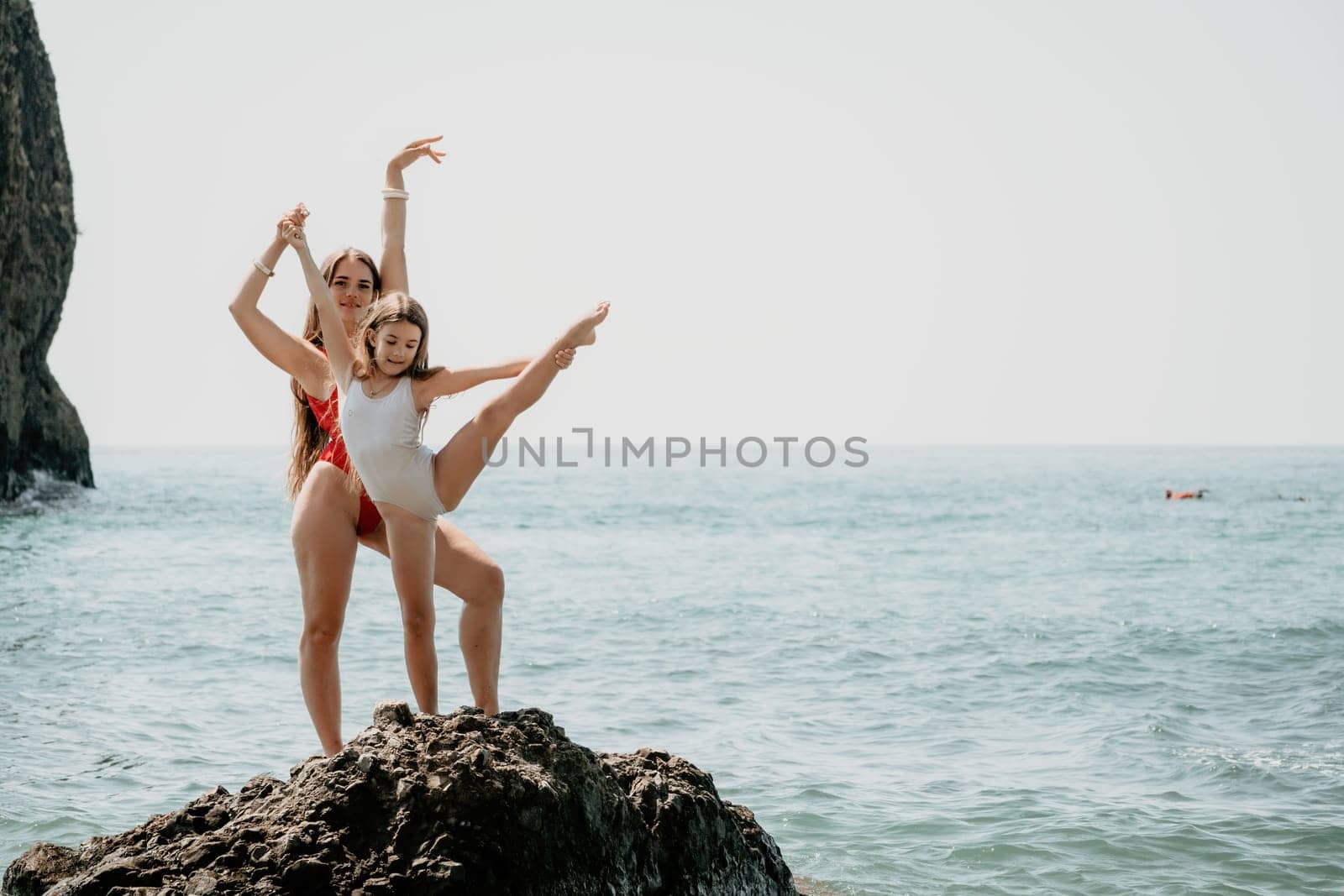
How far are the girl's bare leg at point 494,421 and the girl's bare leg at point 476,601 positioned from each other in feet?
0.54

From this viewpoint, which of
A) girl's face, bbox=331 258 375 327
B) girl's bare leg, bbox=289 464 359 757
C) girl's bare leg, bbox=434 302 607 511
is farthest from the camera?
girl's face, bbox=331 258 375 327

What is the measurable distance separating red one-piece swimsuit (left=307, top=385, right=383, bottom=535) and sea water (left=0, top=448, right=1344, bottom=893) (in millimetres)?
2987

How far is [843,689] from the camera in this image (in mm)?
12414

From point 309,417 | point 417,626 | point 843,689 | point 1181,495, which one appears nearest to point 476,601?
point 417,626

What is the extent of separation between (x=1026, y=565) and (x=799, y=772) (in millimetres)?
18042

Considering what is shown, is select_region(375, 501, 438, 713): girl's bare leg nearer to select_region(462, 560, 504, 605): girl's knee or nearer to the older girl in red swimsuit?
the older girl in red swimsuit

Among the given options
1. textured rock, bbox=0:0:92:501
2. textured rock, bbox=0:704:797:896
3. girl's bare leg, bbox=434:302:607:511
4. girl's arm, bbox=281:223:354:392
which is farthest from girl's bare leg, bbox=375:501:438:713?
textured rock, bbox=0:0:92:501

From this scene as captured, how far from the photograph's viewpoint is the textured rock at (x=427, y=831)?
12.2 feet

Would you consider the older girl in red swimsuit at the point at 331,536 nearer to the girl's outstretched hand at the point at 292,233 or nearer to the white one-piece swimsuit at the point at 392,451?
the girl's outstretched hand at the point at 292,233

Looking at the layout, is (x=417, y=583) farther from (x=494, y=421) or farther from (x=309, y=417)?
(x=309, y=417)

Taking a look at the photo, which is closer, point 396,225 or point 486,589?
point 486,589

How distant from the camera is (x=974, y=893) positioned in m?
6.52

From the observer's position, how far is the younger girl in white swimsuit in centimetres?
462

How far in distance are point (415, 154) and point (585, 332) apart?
1.64 m
